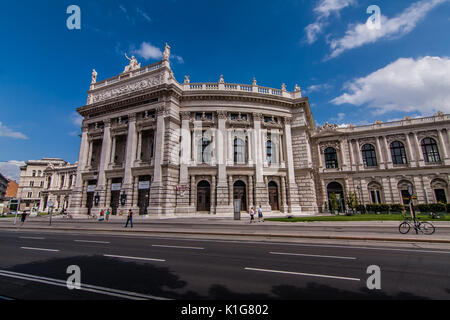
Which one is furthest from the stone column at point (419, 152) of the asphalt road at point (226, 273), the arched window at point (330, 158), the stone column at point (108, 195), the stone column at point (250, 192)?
the stone column at point (108, 195)

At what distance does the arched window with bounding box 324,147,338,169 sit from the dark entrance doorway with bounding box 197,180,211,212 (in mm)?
24692

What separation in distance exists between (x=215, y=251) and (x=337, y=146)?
1483 inches

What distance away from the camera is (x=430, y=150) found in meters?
35.5

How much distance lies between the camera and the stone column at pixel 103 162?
105ft

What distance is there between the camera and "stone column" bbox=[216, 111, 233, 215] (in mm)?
28438

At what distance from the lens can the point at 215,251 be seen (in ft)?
33.4

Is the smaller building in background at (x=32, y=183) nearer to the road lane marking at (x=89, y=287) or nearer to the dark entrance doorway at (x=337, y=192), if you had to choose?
the road lane marking at (x=89, y=287)

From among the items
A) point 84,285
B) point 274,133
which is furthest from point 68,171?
point 84,285

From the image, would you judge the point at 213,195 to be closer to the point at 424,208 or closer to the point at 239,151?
the point at 239,151

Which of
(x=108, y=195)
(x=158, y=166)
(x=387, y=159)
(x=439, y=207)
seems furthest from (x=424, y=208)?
(x=108, y=195)

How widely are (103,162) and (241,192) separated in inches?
890

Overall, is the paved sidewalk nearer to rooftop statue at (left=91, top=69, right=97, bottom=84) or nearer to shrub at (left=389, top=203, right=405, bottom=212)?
shrub at (left=389, top=203, right=405, bottom=212)

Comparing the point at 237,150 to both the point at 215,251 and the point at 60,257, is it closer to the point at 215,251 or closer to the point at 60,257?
the point at 215,251
